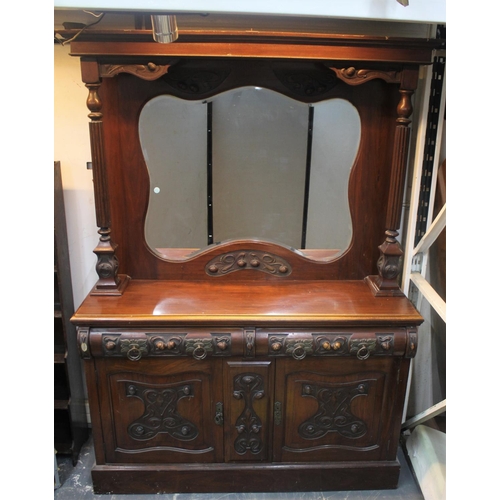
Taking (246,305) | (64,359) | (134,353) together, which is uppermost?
(246,305)

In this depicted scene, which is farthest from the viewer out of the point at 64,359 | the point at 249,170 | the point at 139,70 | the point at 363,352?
the point at 64,359

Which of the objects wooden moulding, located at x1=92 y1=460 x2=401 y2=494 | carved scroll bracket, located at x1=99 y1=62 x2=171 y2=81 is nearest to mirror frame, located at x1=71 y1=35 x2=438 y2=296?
carved scroll bracket, located at x1=99 y1=62 x2=171 y2=81

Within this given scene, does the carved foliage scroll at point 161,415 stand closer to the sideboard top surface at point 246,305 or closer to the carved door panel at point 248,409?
the carved door panel at point 248,409

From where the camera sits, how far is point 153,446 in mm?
1584

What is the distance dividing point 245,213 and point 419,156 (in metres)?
0.65

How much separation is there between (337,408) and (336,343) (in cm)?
28

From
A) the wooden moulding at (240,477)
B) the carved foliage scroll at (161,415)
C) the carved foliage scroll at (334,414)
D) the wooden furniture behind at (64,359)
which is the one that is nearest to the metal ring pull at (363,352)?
the carved foliage scroll at (334,414)

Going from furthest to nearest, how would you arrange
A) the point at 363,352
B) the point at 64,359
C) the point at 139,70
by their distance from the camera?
1. the point at 64,359
2. the point at 363,352
3. the point at 139,70

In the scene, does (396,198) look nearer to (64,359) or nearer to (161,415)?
(161,415)

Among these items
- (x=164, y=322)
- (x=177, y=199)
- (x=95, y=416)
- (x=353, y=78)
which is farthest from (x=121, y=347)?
(x=353, y=78)

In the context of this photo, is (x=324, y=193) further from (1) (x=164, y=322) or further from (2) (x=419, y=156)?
(1) (x=164, y=322)

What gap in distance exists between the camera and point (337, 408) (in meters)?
1.54

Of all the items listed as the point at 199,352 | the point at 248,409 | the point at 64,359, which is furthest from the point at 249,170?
the point at 64,359

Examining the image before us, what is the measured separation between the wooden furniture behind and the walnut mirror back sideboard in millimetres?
197
